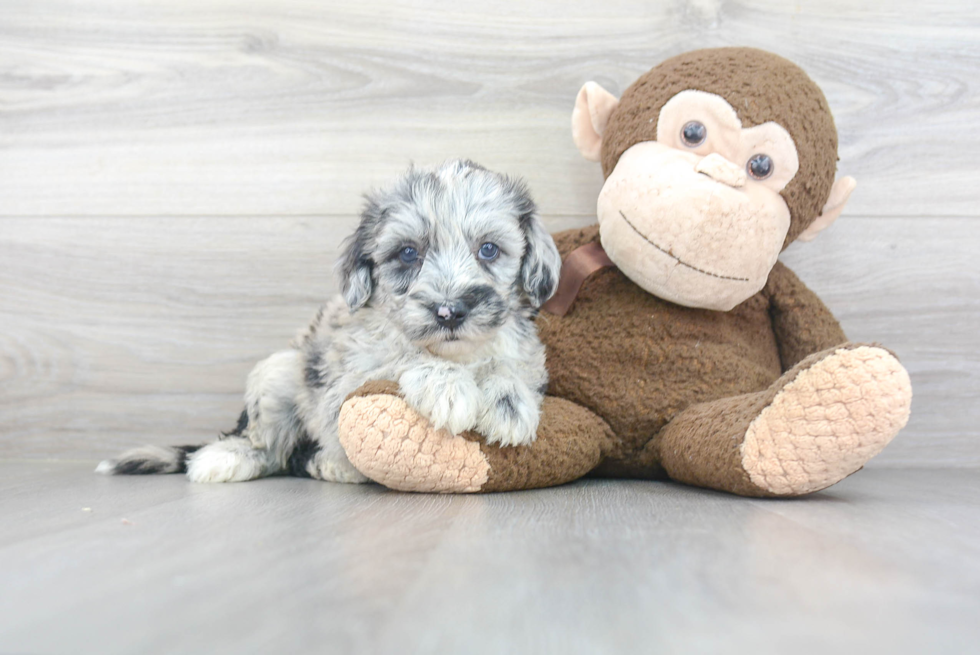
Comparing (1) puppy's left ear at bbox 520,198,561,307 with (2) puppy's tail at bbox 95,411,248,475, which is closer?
(1) puppy's left ear at bbox 520,198,561,307

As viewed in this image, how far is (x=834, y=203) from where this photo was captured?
166 centimetres

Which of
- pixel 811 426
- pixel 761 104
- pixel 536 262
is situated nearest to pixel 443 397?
pixel 536 262

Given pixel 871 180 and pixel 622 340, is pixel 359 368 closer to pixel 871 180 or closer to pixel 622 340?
pixel 622 340

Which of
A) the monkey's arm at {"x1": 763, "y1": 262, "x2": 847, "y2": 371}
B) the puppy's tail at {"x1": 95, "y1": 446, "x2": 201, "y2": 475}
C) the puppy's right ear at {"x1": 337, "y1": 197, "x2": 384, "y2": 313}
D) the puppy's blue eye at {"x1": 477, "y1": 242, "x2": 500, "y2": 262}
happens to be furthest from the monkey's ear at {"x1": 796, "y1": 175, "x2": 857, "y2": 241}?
the puppy's tail at {"x1": 95, "y1": 446, "x2": 201, "y2": 475}

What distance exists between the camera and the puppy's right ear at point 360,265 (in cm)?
151

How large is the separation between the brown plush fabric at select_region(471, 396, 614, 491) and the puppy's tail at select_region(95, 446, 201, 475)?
2.84 ft

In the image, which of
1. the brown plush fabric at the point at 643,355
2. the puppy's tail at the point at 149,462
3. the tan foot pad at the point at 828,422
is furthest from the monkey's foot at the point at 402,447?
the puppy's tail at the point at 149,462

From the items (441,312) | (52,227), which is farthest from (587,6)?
(52,227)

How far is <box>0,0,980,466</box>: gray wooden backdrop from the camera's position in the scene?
76.9 inches

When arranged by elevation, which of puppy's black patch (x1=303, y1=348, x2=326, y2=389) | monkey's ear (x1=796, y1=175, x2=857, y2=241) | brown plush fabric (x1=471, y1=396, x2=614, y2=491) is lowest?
brown plush fabric (x1=471, y1=396, x2=614, y2=491)

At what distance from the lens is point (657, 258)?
146 cm

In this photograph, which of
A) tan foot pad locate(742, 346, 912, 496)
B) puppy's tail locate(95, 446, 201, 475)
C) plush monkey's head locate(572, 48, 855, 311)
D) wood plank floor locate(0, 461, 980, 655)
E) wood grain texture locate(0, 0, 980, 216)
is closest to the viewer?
wood plank floor locate(0, 461, 980, 655)

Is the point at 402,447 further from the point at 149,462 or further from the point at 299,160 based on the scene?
the point at 299,160

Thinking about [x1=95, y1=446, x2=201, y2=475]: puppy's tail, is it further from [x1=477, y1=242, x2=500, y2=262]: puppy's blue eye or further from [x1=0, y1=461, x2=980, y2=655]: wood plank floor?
[x1=477, y1=242, x2=500, y2=262]: puppy's blue eye
